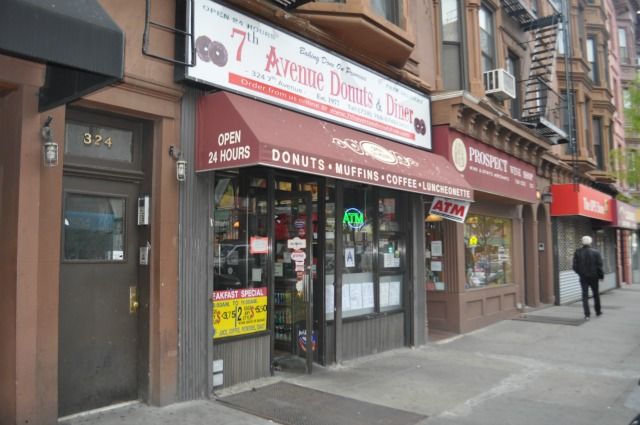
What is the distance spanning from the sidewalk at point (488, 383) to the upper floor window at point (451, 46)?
5.51 metres

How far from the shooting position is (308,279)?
7312 millimetres

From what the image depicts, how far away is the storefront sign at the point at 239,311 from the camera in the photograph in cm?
616

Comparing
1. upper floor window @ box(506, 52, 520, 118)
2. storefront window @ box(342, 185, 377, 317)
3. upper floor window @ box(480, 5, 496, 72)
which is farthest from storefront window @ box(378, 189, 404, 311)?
upper floor window @ box(506, 52, 520, 118)

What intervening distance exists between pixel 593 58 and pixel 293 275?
20511mm

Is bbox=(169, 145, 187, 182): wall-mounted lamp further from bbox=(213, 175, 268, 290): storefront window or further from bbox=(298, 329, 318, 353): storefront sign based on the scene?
bbox=(298, 329, 318, 353): storefront sign

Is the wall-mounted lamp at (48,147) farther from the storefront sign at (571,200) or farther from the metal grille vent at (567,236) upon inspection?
the metal grille vent at (567,236)

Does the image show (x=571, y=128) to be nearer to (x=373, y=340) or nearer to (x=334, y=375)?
(x=373, y=340)

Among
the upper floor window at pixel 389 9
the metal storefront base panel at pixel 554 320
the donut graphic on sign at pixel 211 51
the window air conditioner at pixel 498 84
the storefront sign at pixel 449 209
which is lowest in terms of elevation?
the metal storefront base panel at pixel 554 320

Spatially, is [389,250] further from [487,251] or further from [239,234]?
[487,251]

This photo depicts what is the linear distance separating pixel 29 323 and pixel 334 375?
159 inches

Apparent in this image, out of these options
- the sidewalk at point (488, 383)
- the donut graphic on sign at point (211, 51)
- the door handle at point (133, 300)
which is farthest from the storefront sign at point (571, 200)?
the door handle at point (133, 300)

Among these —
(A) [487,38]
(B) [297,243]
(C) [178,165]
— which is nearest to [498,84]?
(A) [487,38]

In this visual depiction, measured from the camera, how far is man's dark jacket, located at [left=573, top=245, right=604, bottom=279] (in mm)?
12656

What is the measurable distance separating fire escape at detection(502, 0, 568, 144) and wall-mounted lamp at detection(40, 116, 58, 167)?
12145 mm
